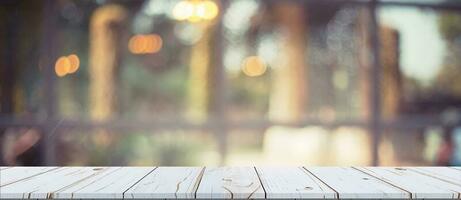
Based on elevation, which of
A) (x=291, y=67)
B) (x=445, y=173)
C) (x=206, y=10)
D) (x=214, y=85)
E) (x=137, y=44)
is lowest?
(x=445, y=173)

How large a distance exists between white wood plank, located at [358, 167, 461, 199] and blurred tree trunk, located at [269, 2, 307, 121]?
83.7 inches

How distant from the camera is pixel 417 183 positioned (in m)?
1.48

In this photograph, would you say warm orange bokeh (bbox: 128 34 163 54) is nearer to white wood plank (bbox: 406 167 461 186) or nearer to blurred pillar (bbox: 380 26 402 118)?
blurred pillar (bbox: 380 26 402 118)

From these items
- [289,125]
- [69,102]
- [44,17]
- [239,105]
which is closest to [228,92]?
[239,105]

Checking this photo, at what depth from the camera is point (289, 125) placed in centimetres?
388

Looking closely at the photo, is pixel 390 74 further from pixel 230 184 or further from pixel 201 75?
pixel 230 184

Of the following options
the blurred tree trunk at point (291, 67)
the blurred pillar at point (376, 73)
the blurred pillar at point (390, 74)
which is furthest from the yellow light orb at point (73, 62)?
the blurred pillar at point (390, 74)

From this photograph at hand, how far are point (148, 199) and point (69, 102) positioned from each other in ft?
8.62

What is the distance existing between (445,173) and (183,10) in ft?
8.12

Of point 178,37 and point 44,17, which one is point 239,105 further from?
point 44,17

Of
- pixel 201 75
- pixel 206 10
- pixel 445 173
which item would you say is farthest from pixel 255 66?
pixel 445 173

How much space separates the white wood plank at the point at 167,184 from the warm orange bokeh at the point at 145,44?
2.17 meters

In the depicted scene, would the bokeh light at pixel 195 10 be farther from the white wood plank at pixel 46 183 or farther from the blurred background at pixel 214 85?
the white wood plank at pixel 46 183

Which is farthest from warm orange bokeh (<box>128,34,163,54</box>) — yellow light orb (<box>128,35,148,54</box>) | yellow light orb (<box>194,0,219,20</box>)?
yellow light orb (<box>194,0,219,20</box>)
